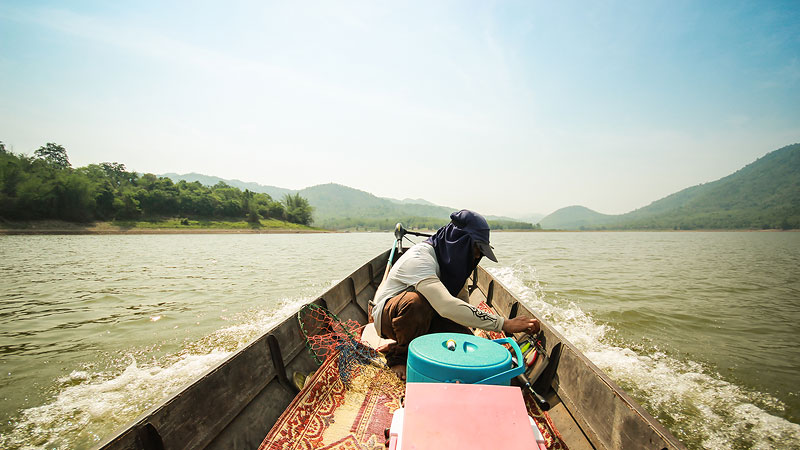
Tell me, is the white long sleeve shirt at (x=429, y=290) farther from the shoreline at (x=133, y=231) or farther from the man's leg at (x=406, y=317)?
the shoreline at (x=133, y=231)

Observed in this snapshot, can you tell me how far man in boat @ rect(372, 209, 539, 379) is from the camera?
93.0 inches

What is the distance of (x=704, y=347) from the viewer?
5.23 metres

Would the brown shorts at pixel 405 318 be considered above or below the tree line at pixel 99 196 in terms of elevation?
below

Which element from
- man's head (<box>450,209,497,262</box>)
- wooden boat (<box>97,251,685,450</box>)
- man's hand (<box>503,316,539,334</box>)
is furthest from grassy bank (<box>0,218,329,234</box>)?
man's hand (<box>503,316,539,334</box>)

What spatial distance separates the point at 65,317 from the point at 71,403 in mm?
4471

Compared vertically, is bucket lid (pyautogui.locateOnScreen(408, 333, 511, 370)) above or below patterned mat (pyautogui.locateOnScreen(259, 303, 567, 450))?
above

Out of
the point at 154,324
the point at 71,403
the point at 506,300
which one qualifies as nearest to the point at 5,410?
the point at 71,403

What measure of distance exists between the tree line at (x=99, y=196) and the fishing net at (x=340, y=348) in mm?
56438

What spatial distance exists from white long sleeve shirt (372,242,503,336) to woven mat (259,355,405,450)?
1.66 feet

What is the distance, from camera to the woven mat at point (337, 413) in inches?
79.4

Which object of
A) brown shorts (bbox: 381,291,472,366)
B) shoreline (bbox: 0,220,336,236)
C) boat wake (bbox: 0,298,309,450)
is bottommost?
boat wake (bbox: 0,298,309,450)

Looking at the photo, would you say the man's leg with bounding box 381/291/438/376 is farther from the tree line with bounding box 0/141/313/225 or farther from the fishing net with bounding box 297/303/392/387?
the tree line with bounding box 0/141/313/225

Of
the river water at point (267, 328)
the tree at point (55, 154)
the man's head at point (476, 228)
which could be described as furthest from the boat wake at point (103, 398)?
the tree at point (55, 154)

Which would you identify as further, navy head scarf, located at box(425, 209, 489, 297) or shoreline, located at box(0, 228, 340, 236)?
shoreline, located at box(0, 228, 340, 236)
